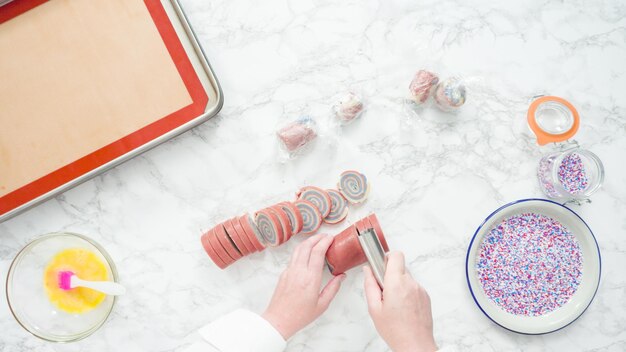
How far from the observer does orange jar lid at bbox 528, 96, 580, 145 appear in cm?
127

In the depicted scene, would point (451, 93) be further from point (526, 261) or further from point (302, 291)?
point (302, 291)

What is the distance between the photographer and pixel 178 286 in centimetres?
135

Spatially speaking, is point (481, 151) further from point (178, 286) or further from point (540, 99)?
point (178, 286)

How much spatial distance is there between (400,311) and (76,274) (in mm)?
837

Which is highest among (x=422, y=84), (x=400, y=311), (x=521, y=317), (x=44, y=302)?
(x=422, y=84)

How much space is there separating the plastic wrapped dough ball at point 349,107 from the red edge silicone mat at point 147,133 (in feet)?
1.13

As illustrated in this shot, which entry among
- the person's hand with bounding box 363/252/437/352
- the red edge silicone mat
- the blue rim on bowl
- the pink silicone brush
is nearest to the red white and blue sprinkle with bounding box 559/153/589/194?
the blue rim on bowl

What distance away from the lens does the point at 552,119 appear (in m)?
1.31

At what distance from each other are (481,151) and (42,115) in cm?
114

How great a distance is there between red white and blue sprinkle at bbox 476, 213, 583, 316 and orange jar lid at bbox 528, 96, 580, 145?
21 centimetres

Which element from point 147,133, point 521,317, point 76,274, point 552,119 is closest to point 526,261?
point 521,317

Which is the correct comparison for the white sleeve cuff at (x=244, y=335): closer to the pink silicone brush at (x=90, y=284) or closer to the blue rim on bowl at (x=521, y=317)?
the pink silicone brush at (x=90, y=284)

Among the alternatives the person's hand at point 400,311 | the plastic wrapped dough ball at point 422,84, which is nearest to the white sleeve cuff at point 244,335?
the person's hand at point 400,311

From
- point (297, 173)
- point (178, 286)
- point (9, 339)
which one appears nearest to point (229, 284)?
point (178, 286)
